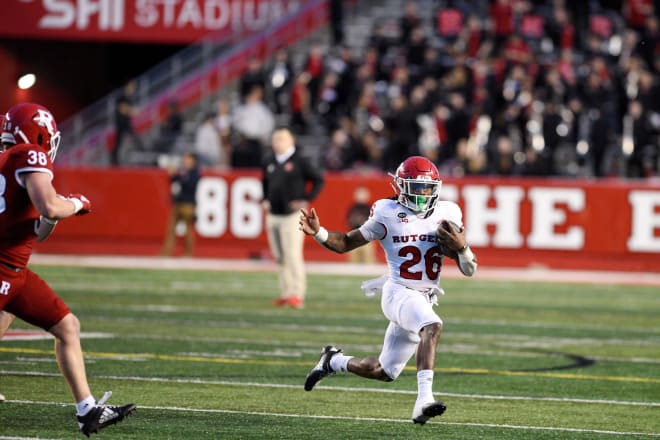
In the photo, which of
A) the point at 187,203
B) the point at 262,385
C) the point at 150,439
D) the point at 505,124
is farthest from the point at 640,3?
the point at 150,439

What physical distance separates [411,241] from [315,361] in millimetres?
2962

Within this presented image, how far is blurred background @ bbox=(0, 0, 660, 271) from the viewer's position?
22.4m

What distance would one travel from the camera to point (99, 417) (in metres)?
6.95

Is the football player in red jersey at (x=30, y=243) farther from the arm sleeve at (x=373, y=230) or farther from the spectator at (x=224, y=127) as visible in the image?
the spectator at (x=224, y=127)

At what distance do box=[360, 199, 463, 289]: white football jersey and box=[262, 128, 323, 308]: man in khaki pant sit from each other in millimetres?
6538

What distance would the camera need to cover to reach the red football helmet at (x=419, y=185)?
8.24m

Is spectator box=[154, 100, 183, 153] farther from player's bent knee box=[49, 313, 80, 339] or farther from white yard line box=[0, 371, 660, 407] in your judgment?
player's bent knee box=[49, 313, 80, 339]

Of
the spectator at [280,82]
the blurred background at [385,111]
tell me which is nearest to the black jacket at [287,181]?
the blurred background at [385,111]

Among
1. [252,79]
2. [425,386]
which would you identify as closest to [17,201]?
[425,386]

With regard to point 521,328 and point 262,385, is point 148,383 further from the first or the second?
point 521,328

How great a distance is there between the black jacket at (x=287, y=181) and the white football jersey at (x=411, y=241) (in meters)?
6.78

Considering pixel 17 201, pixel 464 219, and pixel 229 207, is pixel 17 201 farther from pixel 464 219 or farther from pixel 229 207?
pixel 229 207

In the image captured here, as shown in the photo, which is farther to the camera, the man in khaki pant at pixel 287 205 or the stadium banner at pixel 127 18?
the stadium banner at pixel 127 18

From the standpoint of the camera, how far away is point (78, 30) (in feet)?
96.7
